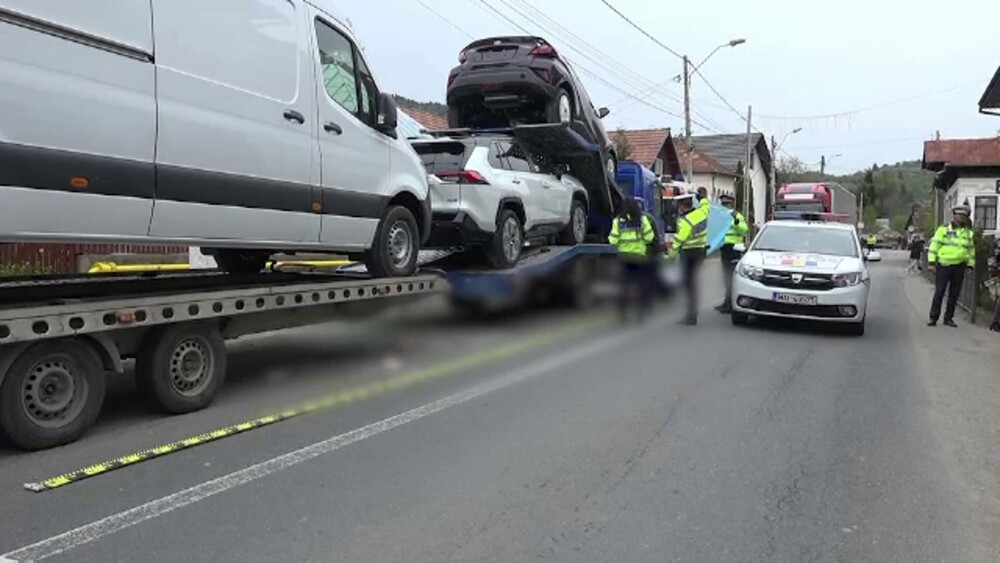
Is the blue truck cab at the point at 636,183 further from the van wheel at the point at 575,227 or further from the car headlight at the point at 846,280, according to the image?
the car headlight at the point at 846,280

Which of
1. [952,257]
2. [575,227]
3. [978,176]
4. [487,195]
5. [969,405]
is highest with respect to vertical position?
[978,176]

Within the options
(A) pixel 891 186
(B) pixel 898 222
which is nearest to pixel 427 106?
(B) pixel 898 222

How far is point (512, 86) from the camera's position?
36.2 feet

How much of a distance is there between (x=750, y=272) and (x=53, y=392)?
838cm

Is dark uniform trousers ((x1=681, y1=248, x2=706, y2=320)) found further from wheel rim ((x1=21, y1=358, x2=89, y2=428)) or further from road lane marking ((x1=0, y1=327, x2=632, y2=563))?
wheel rim ((x1=21, y1=358, x2=89, y2=428))

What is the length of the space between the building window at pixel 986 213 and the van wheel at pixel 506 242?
29.6 metres

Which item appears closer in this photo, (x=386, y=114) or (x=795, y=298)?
(x=386, y=114)

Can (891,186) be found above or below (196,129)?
above

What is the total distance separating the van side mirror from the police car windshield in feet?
20.5

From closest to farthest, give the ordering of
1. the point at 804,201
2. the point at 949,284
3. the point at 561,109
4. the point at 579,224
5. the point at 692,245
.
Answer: the point at 561,109 < the point at 692,245 < the point at 579,224 < the point at 949,284 < the point at 804,201

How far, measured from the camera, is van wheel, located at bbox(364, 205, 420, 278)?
7.48 m

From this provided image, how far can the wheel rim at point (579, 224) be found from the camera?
11.8 meters

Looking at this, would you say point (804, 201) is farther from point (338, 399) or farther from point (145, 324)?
point (145, 324)

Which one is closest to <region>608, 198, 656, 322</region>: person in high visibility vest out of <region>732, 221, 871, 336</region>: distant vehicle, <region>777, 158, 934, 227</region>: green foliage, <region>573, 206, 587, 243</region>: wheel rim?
<region>573, 206, 587, 243</region>: wheel rim
